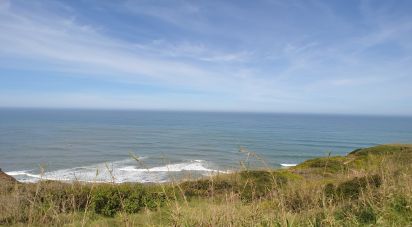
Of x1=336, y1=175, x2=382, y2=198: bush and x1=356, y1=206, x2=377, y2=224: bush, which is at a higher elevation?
x1=356, y1=206, x2=377, y2=224: bush

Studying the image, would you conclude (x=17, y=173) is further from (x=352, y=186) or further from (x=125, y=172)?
(x=352, y=186)

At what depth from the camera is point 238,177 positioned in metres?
13.8

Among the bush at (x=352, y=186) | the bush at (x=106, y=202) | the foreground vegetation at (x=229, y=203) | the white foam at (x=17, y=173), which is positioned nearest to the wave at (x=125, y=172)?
the white foam at (x=17, y=173)

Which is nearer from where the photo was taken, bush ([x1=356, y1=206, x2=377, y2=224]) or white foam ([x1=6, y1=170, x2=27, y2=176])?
bush ([x1=356, y1=206, x2=377, y2=224])

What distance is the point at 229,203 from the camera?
5.20 metres

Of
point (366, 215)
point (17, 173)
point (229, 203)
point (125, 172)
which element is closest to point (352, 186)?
point (366, 215)

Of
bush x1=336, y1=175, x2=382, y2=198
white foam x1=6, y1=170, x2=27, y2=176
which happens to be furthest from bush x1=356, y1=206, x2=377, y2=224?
white foam x1=6, y1=170, x2=27, y2=176

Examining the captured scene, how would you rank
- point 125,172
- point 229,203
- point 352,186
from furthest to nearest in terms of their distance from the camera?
point 125,172 → point 352,186 → point 229,203

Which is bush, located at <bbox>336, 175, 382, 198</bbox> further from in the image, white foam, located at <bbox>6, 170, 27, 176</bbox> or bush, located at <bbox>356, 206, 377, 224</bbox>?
white foam, located at <bbox>6, 170, 27, 176</bbox>

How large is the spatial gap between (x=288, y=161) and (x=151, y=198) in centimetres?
3778

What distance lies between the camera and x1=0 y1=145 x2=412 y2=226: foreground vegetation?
13.3 feet

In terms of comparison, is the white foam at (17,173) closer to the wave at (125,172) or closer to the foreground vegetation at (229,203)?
the wave at (125,172)

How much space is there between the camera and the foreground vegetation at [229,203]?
4.05 m

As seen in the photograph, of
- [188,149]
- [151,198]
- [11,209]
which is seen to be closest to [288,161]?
[188,149]
